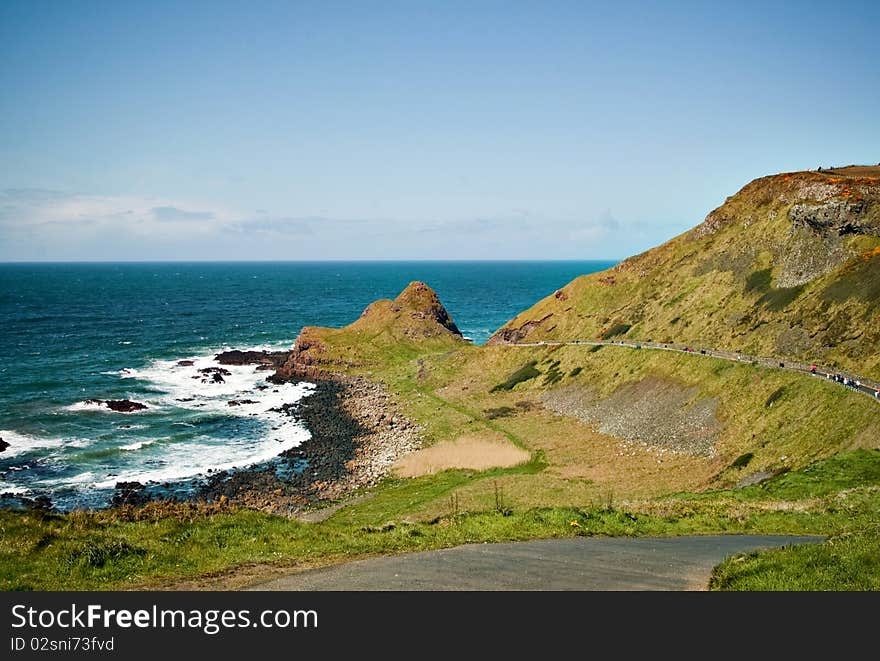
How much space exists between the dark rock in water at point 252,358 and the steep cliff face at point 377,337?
17.5 feet

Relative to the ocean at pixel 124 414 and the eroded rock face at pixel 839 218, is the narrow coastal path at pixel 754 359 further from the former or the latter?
the ocean at pixel 124 414

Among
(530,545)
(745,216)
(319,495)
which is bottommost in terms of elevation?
(319,495)

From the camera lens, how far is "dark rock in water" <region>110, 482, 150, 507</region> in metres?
54.4

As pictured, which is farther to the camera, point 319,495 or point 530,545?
point 319,495

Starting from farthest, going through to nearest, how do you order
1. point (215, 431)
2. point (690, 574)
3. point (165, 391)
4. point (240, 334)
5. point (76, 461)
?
point (240, 334) → point (165, 391) → point (215, 431) → point (76, 461) → point (690, 574)

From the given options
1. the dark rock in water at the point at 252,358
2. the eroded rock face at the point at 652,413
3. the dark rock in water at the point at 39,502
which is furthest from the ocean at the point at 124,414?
the eroded rock face at the point at 652,413

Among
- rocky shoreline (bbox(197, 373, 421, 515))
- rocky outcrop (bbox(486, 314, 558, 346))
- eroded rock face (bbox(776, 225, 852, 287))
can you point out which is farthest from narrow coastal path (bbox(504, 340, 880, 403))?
rocky shoreline (bbox(197, 373, 421, 515))

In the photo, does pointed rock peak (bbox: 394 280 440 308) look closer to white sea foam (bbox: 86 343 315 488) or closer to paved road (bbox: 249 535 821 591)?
white sea foam (bbox: 86 343 315 488)

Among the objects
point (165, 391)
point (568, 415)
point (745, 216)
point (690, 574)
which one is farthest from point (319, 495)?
point (745, 216)

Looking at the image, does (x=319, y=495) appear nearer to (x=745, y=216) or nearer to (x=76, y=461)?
(x=76, y=461)

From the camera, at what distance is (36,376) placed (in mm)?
101625

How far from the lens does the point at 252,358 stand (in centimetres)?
12550
